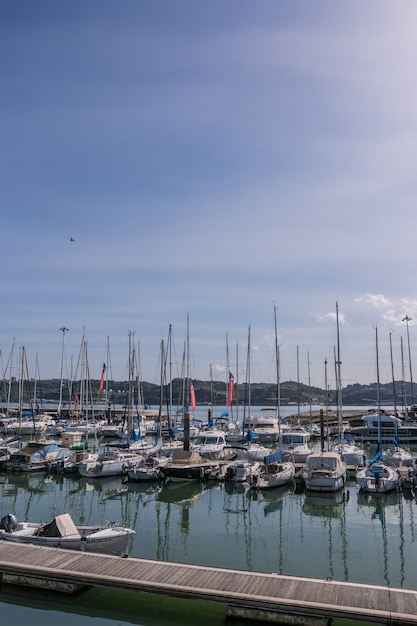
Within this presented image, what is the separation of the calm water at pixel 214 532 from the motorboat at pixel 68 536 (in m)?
1.81

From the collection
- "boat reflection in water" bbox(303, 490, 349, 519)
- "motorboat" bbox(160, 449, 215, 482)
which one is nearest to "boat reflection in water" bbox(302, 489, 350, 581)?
"boat reflection in water" bbox(303, 490, 349, 519)

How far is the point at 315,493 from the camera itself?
114 ft

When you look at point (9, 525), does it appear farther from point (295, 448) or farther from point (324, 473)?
point (295, 448)

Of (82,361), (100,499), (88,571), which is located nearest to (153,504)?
(100,499)

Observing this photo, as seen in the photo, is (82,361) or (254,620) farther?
(82,361)

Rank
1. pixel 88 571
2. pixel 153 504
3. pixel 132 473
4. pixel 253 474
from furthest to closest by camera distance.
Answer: pixel 132 473 → pixel 253 474 → pixel 153 504 → pixel 88 571

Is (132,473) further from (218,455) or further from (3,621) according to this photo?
(3,621)

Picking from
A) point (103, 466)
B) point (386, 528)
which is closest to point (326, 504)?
point (386, 528)

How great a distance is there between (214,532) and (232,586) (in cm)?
1072

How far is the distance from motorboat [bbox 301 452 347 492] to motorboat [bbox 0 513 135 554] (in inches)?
663

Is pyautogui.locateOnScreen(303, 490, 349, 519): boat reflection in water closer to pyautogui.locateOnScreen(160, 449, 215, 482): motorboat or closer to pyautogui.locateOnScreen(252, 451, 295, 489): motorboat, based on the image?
pyautogui.locateOnScreen(252, 451, 295, 489): motorboat

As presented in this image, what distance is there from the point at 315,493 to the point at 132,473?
45.5ft

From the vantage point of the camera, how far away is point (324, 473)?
115 ft

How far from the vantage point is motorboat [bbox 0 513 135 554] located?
2073 centimetres
